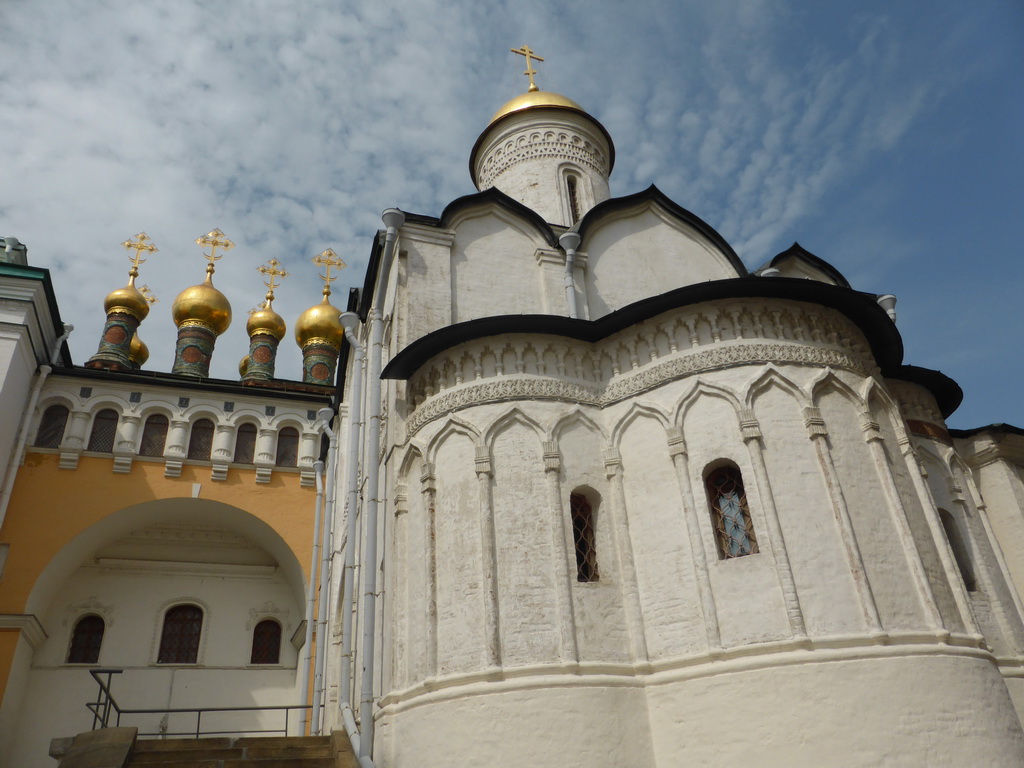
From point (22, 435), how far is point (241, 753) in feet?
30.4

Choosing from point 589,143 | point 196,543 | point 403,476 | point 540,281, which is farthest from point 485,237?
point 196,543

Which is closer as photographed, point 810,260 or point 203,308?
point 810,260

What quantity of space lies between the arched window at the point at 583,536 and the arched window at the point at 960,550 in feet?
12.9

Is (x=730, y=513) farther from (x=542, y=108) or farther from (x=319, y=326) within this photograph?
(x=319, y=326)

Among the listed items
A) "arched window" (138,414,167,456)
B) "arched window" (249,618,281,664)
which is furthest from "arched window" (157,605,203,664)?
"arched window" (138,414,167,456)

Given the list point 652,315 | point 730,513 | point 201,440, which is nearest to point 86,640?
point 201,440

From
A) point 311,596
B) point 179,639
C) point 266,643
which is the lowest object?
point 266,643

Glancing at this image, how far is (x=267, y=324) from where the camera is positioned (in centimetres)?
2350

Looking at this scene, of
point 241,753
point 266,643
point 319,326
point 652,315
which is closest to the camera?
point 241,753

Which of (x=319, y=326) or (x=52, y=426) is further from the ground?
(x=319, y=326)

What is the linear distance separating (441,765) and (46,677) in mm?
11120

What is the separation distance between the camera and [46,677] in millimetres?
14172

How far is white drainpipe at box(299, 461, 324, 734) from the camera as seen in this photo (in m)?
13.2

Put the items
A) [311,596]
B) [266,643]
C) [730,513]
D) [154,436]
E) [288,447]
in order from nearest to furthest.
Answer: [730,513]
[311,596]
[154,436]
[266,643]
[288,447]
